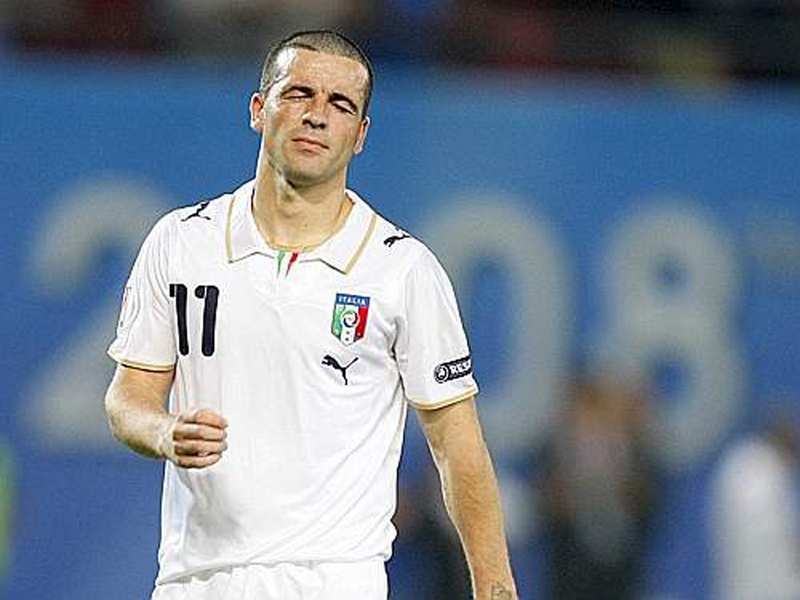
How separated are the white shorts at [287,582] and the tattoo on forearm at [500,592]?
0.31 m

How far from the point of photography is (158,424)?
5.61 meters

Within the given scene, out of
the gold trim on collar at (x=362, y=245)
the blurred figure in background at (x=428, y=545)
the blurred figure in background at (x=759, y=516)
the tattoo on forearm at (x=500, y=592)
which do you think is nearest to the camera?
the tattoo on forearm at (x=500, y=592)

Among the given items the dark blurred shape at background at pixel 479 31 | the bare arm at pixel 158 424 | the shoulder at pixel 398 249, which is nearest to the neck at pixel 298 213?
the shoulder at pixel 398 249

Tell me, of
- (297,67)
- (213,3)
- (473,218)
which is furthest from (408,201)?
(297,67)

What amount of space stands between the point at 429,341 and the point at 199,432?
0.83m

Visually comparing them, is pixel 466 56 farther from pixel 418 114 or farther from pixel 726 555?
pixel 726 555

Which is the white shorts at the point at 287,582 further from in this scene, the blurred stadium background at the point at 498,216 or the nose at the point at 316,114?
the blurred stadium background at the point at 498,216

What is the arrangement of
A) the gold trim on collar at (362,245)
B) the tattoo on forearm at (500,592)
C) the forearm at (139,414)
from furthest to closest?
the gold trim on collar at (362,245) → the tattoo on forearm at (500,592) → the forearm at (139,414)

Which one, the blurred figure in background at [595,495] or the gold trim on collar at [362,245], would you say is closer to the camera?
the gold trim on collar at [362,245]

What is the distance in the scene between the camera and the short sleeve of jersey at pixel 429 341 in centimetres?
588

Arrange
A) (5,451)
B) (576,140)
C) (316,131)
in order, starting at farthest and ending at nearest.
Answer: (576,140) < (5,451) < (316,131)

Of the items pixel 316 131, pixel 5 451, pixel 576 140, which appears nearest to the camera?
pixel 316 131

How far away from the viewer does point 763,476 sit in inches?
489

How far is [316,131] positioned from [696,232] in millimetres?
7359
